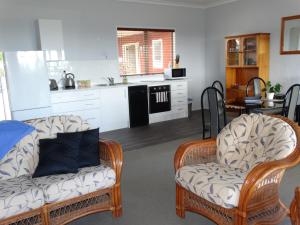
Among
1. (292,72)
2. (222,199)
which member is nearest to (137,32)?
(292,72)

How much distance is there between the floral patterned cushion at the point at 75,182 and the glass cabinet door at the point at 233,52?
5000 millimetres

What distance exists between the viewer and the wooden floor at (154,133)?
194 inches

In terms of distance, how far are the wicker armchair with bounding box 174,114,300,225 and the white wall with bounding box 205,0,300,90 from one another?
4.00m

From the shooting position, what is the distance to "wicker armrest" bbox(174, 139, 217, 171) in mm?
2520

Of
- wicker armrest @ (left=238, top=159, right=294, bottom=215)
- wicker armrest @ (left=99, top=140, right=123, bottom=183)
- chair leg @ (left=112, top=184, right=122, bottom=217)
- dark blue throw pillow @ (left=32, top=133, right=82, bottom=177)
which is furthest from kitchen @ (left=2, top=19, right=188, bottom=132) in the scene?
wicker armrest @ (left=238, top=159, right=294, bottom=215)

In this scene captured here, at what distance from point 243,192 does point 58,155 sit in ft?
5.09

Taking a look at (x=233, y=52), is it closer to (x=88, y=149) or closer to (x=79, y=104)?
(x=79, y=104)

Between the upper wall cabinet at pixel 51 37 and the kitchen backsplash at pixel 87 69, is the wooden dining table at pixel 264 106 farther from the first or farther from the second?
the upper wall cabinet at pixel 51 37

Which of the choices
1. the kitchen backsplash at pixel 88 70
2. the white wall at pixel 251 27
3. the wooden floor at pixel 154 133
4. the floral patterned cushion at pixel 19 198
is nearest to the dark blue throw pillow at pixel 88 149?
the floral patterned cushion at pixel 19 198

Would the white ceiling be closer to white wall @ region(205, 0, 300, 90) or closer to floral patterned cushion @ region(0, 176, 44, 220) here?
white wall @ region(205, 0, 300, 90)

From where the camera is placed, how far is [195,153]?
2.62 m

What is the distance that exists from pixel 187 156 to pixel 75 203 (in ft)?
3.45

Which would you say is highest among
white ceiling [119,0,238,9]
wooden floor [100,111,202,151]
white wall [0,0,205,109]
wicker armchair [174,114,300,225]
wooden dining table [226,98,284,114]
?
white ceiling [119,0,238,9]

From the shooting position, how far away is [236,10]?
22.5 feet
